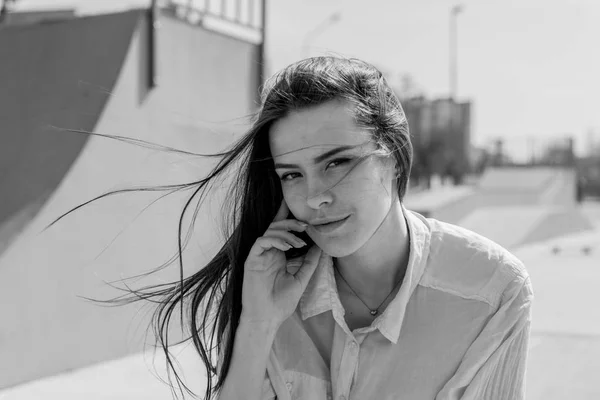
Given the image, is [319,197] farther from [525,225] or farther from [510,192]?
[510,192]

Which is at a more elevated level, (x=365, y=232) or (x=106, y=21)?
(x=106, y=21)

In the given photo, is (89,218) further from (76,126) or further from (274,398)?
(274,398)

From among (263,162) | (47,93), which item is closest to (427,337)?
(263,162)

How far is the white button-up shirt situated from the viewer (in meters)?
1.76

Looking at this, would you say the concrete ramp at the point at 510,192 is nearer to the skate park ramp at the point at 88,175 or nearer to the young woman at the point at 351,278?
the skate park ramp at the point at 88,175

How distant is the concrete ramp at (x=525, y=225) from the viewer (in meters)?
13.5

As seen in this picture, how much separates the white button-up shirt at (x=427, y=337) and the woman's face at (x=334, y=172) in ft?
0.60

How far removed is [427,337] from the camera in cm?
180

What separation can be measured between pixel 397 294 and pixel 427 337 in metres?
0.14

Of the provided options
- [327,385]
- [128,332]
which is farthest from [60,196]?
[327,385]

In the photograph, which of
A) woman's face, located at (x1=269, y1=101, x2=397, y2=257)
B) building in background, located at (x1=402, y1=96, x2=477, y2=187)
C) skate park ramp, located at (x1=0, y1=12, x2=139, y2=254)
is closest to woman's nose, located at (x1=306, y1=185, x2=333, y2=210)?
woman's face, located at (x1=269, y1=101, x2=397, y2=257)

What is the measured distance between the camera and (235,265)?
6.68ft

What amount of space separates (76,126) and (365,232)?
268 cm

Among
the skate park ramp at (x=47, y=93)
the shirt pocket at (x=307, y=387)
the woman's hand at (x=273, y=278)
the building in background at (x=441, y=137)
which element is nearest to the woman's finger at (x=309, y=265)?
the woman's hand at (x=273, y=278)
